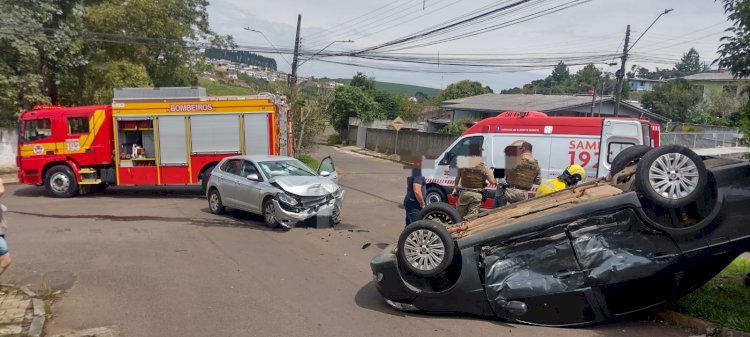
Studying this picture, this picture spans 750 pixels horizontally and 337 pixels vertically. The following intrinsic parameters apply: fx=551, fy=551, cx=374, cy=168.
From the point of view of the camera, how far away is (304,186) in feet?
35.6

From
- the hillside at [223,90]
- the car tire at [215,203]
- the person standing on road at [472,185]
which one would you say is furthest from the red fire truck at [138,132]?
the hillside at [223,90]

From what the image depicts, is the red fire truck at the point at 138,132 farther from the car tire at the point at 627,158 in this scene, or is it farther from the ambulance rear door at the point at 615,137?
the car tire at the point at 627,158

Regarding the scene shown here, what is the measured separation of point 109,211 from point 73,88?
13405 mm

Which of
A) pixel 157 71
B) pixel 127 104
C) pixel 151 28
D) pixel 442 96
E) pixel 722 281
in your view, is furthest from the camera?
pixel 442 96

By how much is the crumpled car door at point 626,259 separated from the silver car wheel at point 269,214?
22.3 feet

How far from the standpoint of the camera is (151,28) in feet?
78.3

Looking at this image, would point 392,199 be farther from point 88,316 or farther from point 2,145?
point 2,145

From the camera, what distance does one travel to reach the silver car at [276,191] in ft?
35.0

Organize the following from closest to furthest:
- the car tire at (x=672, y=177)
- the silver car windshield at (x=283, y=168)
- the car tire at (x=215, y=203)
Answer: the car tire at (x=672, y=177), the silver car windshield at (x=283, y=168), the car tire at (x=215, y=203)

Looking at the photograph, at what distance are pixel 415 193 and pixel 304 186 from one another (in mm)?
3390

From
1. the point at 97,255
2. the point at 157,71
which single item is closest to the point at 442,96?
the point at 157,71

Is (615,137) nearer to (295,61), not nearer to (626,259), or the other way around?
(626,259)

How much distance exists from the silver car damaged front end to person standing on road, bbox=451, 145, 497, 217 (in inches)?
143

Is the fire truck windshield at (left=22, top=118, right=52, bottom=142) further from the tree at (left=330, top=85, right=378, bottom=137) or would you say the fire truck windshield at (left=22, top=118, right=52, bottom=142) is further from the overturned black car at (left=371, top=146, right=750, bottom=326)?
the tree at (left=330, top=85, right=378, bottom=137)
